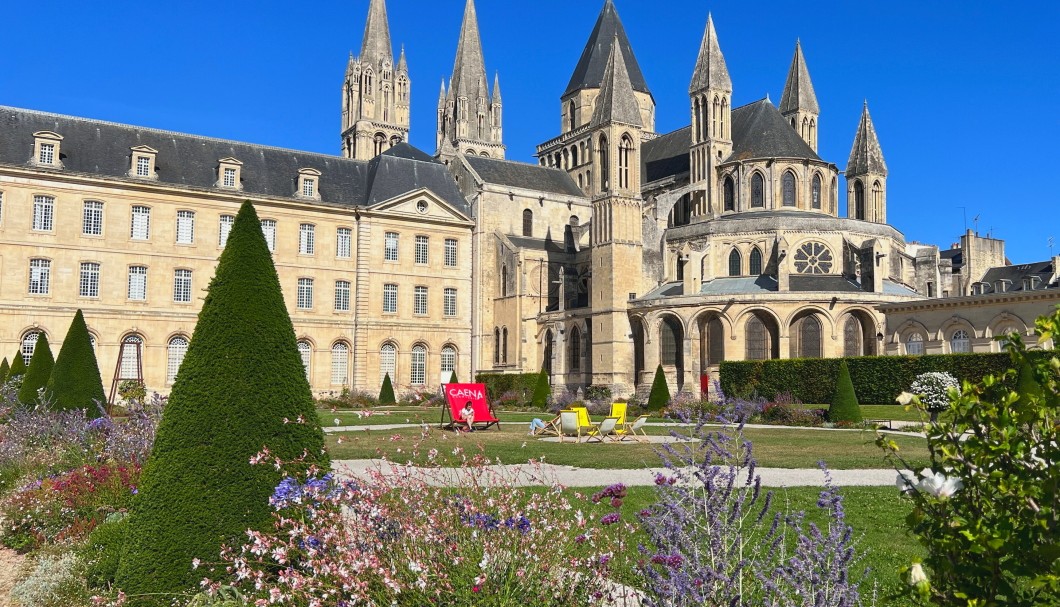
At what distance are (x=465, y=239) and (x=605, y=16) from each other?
22098mm

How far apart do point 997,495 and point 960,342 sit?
104 feet

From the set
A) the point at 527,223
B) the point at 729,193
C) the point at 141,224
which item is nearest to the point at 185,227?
the point at 141,224

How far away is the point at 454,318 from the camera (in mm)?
40656

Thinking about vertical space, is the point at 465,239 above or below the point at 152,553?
above

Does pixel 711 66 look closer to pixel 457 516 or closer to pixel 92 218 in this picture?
pixel 92 218

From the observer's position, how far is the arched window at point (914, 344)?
32188mm

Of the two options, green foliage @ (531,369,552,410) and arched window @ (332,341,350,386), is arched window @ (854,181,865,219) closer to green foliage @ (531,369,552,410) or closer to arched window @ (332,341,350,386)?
green foliage @ (531,369,552,410)

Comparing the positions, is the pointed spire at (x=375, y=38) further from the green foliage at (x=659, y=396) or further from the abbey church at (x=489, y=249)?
the green foliage at (x=659, y=396)

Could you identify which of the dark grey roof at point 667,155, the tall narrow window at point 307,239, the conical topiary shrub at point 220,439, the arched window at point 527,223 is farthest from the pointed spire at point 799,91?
the conical topiary shrub at point 220,439

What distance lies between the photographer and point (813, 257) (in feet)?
124

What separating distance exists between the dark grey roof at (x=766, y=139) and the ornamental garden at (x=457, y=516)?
1287 inches

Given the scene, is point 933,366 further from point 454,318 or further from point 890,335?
point 454,318

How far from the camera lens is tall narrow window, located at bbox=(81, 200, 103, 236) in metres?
33.4

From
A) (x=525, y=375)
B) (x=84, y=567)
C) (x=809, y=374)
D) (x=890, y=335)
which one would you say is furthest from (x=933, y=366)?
(x=84, y=567)
